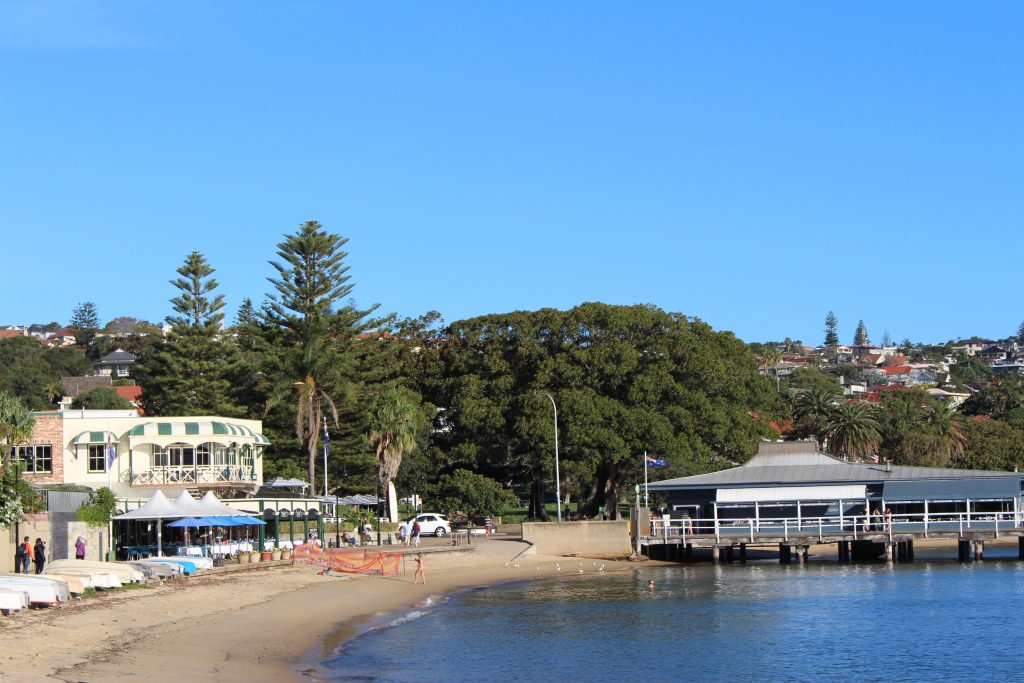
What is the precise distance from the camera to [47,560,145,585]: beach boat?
3241 cm

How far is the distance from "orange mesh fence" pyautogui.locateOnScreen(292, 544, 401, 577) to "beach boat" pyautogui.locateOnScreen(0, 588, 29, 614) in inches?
751

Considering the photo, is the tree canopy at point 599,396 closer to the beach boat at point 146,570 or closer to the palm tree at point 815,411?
the palm tree at point 815,411

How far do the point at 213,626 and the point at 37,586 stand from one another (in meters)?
3.92

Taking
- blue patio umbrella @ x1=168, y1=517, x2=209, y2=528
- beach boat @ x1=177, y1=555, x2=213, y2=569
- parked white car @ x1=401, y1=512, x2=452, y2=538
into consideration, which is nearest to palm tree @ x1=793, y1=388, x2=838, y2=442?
parked white car @ x1=401, y1=512, x2=452, y2=538

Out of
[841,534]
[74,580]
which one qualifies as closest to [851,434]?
[841,534]

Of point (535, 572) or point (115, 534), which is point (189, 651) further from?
point (535, 572)

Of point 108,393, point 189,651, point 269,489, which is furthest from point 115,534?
point 108,393

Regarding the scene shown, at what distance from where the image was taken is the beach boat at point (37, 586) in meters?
26.7

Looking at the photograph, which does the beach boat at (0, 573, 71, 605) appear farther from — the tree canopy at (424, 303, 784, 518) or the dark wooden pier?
the tree canopy at (424, 303, 784, 518)

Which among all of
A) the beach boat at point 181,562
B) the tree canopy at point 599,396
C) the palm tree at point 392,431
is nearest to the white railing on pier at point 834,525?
the tree canopy at point 599,396

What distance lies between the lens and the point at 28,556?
111 ft

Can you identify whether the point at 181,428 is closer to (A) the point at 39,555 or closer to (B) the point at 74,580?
(A) the point at 39,555

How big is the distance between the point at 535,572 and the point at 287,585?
40.5 feet

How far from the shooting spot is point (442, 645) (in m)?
29.8
